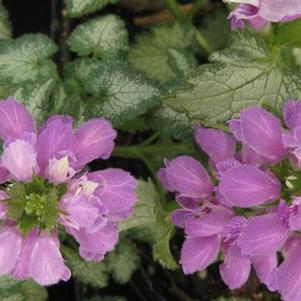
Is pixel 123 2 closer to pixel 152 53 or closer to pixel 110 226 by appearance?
pixel 152 53

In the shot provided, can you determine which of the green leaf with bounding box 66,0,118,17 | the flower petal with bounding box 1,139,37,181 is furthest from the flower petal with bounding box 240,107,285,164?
the green leaf with bounding box 66,0,118,17

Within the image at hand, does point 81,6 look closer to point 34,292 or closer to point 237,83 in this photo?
point 237,83

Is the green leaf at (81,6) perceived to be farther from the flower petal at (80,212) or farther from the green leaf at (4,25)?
the flower petal at (80,212)

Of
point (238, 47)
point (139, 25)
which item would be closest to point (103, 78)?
point (238, 47)

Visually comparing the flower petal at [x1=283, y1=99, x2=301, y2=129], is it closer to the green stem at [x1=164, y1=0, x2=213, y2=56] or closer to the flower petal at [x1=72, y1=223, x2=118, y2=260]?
the flower petal at [x1=72, y1=223, x2=118, y2=260]

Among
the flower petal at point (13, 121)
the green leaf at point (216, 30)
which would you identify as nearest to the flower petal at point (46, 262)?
the flower petal at point (13, 121)

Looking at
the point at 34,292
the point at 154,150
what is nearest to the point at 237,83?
the point at 154,150
